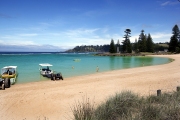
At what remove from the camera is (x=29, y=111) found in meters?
7.36

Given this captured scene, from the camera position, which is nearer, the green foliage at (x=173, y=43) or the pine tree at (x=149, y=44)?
the green foliage at (x=173, y=43)

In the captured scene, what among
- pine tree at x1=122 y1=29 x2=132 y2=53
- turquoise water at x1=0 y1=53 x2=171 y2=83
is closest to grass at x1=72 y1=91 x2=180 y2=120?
turquoise water at x1=0 y1=53 x2=171 y2=83

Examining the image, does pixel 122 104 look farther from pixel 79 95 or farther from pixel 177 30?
pixel 177 30

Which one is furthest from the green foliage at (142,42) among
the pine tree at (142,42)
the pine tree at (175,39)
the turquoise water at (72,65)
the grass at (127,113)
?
the grass at (127,113)

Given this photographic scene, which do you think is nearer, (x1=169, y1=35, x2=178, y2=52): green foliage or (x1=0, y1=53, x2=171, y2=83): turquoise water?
(x1=0, y1=53, x2=171, y2=83): turquoise water

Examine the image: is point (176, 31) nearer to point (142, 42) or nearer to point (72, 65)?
point (142, 42)

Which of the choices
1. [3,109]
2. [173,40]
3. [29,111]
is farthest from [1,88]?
[173,40]

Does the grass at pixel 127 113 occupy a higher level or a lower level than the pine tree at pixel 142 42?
lower

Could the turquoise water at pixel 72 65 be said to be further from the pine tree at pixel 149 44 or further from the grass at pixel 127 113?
the pine tree at pixel 149 44

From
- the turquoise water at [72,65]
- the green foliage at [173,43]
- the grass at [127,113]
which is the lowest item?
the turquoise water at [72,65]

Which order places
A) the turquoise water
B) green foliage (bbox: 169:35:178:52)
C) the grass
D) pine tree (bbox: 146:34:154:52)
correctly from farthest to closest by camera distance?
pine tree (bbox: 146:34:154:52), green foliage (bbox: 169:35:178:52), the turquoise water, the grass

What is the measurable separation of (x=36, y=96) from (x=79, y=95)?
100 inches

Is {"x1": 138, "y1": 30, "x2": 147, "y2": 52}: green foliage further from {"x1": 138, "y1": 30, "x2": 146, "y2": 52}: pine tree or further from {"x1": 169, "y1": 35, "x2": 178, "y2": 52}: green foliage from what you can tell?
{"x1": 169, "y1": 35, "x2": 178, "y2": 52}: green foliage

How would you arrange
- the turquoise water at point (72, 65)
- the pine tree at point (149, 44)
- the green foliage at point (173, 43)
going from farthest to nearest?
the pine tree at point (149, 44) → the green foliage at point (173, 43) → the turquoise water at point (72, 65)
